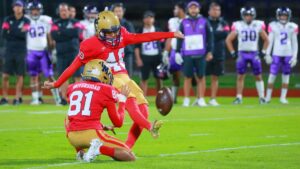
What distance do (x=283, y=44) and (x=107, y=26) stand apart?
35.1 feet

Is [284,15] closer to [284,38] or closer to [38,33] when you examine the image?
[284,38]

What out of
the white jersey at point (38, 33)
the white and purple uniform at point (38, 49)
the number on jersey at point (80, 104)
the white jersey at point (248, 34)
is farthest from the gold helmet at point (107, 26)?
the white jersey at point (248, 34)

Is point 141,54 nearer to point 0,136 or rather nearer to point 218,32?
point 218,32

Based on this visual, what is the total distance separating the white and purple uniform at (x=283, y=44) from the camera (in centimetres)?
2070

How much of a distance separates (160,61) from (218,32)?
1.46 metres

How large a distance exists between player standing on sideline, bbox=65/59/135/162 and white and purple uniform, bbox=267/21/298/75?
11020 millimetres

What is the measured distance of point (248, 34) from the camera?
2061 cm

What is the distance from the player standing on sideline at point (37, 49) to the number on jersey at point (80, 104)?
1015 centimetres

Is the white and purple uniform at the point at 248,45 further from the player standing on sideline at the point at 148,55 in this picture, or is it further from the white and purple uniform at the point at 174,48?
the player standing on sideline at the point at 148,55

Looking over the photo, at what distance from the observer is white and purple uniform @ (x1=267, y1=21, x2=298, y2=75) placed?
20703 mm

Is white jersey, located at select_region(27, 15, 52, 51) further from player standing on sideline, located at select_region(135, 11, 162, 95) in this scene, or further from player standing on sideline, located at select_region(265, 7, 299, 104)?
player standing on sideline, located at select_region(265, 7, 299, 104)

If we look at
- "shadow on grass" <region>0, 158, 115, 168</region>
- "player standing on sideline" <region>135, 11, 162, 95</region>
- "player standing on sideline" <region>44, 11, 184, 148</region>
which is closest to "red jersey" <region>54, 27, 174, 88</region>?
"player standing on sideline" <region>44, 11, 184, 148</region>

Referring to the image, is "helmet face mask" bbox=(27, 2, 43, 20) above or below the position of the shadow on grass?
below

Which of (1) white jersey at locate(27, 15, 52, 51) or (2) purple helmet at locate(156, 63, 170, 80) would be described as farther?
(1) white jersey at locate(27, 15, 52, 51)
